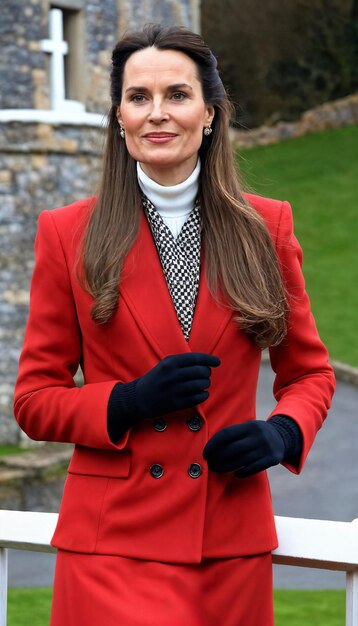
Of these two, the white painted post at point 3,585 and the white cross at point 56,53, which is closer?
the white painted post at point 3,585

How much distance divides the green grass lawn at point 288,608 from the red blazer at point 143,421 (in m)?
5.61

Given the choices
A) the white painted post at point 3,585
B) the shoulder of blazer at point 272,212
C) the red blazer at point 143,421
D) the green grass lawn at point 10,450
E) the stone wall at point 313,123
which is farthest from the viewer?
the stone wall at point 313,123

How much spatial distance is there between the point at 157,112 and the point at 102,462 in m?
0.75

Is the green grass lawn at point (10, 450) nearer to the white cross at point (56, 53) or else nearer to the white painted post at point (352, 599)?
the white cross at point (56, 53)

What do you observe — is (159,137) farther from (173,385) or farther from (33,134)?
(33,134)

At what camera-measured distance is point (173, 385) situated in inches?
99.9

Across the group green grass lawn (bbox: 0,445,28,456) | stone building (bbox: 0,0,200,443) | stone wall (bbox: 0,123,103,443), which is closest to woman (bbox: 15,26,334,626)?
green grass lawn (bbox: 0,445,28,456)

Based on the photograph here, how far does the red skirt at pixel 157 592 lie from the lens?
258 centimetres

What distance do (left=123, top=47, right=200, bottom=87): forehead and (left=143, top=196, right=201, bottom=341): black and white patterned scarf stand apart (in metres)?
0.27

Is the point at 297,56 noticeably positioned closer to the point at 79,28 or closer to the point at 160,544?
the point at 79,28

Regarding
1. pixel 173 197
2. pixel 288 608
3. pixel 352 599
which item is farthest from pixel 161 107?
pixel 288 608

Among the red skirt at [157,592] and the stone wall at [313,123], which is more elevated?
the stone wall at [313,123]

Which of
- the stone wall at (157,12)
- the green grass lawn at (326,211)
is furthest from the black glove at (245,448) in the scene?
Result: the stone wall at (157,12)

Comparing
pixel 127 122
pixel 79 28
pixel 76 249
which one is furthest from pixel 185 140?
pixel 79 28
